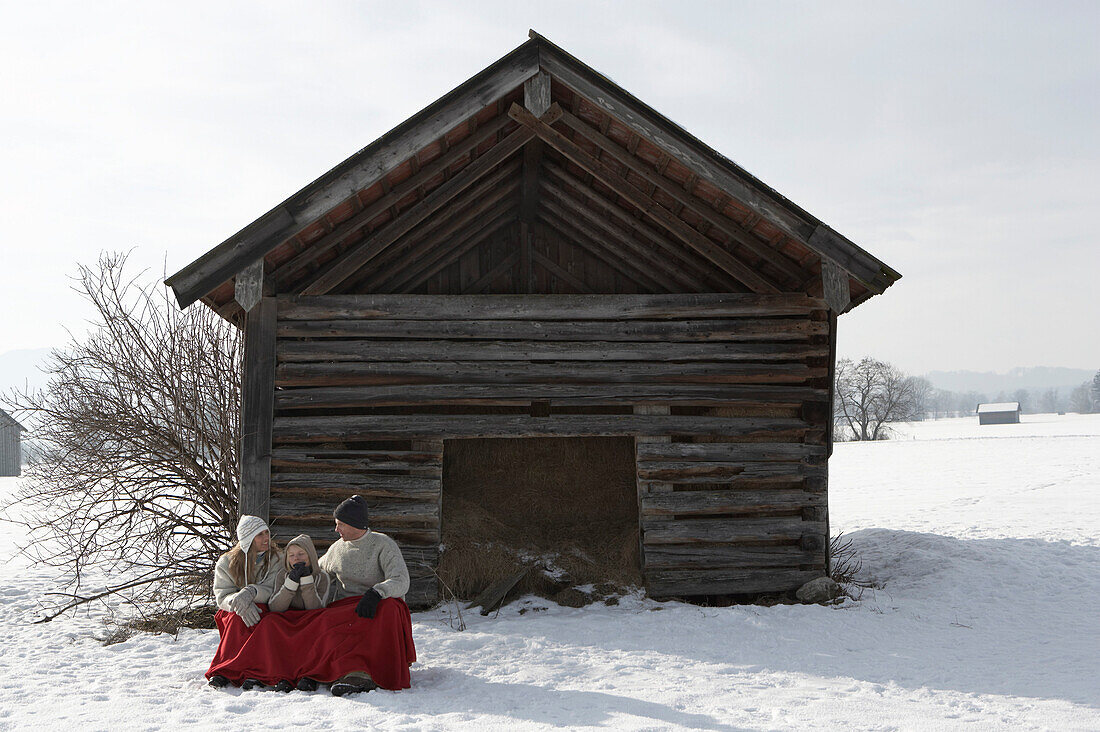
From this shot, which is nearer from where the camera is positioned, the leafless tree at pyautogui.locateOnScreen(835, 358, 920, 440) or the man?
the man

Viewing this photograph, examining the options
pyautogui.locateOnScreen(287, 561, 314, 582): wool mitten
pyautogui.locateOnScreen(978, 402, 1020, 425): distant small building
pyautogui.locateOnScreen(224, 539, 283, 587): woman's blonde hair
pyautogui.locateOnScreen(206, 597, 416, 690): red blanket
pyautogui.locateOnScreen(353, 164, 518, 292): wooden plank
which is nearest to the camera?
pyautogui.locateOnScreen(206, 597, 416, 690): red blanket

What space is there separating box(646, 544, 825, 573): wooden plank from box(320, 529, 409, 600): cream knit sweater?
332 centimetres

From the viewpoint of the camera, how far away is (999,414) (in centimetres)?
7150

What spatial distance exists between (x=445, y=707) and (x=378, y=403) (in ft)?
12.1

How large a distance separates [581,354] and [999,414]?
75.8 meters

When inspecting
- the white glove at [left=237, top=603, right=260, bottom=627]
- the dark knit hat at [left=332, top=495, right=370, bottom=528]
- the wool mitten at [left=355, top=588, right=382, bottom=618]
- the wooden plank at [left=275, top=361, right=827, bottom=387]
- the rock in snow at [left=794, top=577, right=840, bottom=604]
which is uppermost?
the wooden plank at [left=275, top=361, right=827, bottom=387]

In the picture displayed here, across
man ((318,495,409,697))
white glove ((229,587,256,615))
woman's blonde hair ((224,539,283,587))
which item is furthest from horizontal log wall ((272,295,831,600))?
white glove ((229,587,256,615))

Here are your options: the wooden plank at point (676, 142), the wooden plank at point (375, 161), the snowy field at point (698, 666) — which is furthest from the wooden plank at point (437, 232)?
the snowy field at point (698, 666)

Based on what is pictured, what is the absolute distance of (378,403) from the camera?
26.5 ft

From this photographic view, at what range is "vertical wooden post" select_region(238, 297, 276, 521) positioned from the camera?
7.72m

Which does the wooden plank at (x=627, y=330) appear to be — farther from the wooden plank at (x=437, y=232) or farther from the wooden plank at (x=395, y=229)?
the wooden plank at (x=437, y=232)

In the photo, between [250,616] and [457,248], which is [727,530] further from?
[250,616]

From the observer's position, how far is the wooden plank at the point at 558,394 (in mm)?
8031

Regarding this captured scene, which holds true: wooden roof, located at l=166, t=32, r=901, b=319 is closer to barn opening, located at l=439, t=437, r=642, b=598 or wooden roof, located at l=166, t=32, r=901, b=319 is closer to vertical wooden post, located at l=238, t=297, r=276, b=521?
vertical wooden post, located at l=238, t=297, r=276, b=521
